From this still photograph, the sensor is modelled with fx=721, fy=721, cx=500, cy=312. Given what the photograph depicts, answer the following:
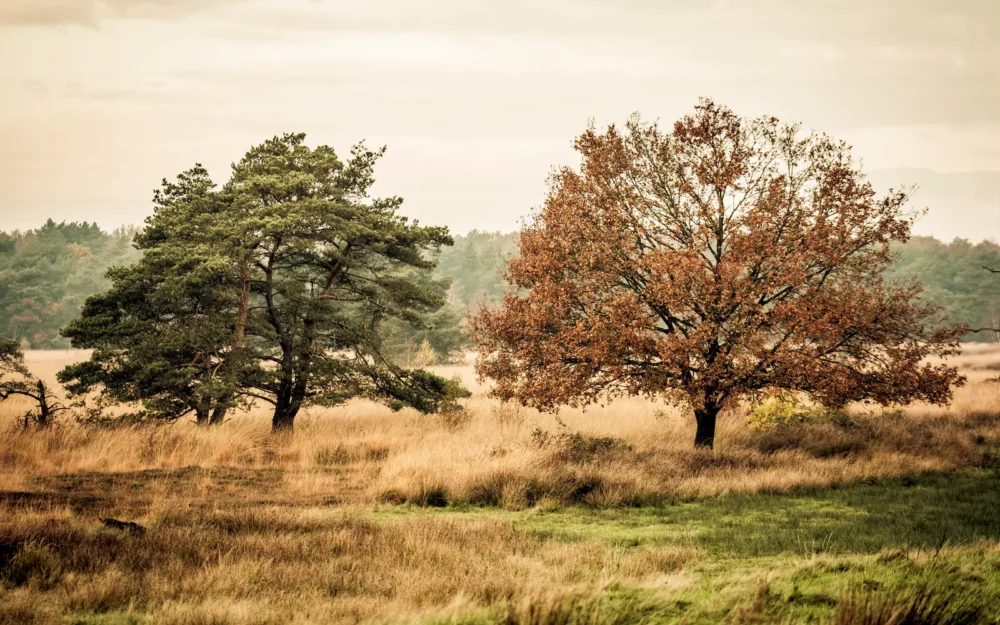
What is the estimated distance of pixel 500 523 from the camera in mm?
9617

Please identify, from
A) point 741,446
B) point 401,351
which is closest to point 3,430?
point 741,446

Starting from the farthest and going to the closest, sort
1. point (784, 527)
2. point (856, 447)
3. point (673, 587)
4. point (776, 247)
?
point (856, 447) → point (776, 247) → point (784, 527) → point (673, 587)

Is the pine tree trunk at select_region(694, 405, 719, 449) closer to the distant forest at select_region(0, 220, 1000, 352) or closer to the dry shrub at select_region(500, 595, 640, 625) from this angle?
the dry shrub at select_region(500, 595, 640, 625)

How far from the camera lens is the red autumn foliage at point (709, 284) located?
13.5m

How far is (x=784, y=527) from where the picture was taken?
9.95 meters

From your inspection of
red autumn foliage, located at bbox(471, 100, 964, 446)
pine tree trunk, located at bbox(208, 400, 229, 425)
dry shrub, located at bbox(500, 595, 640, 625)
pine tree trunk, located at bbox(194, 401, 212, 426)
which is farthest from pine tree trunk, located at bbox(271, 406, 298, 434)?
dry shrub, located at bbox(500, 595, 640, 625)

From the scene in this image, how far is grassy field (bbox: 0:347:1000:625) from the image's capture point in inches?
225

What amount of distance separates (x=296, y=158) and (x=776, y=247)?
11379 mm

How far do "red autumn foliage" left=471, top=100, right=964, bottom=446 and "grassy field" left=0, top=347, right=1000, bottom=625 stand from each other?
171cm

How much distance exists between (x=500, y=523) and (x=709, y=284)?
6.39 metres

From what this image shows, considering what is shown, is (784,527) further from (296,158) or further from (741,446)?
(296,158)

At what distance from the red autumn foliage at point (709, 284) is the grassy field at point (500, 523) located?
1.71 metres

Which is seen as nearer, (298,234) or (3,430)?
(3,430)

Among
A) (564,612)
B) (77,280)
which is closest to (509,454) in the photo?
(564,612)
